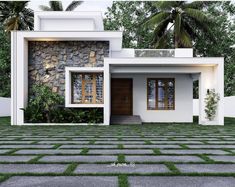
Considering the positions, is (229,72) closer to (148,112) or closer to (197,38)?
(197,38)

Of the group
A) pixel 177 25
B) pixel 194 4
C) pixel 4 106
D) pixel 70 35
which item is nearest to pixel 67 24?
pixel 70 35

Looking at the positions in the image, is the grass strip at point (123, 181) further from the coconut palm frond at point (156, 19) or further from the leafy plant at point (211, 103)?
the coconut palm frond at point (156, 19)

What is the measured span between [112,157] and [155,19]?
17171mm

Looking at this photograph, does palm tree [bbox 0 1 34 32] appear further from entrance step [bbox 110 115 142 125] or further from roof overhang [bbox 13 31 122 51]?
entrance step [bbox 110 115 142 125]

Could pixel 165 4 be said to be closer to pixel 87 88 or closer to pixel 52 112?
pixel 87 88

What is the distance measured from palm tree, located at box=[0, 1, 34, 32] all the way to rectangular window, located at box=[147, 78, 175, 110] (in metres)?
13.1

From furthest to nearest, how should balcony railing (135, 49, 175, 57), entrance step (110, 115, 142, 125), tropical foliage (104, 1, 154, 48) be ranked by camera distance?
tropical foliage (104, 1, 154, 48) → balcony railing (135, 49, 175, 57) → entrance step (110, 115, 142, 125)

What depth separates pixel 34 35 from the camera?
1305 centimetres

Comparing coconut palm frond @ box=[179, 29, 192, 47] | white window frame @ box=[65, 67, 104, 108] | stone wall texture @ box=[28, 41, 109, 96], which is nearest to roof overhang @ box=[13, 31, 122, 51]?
stone wall texture @ box=[28, 41, 109, 96]

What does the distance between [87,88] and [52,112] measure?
1.77m

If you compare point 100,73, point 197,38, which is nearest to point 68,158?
point 100,73

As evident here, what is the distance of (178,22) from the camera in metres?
20.6

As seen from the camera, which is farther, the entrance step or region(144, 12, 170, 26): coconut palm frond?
region(144, 12, 170, 26): coconut palm frond

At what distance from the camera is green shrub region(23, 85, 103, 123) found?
12.9 metres
